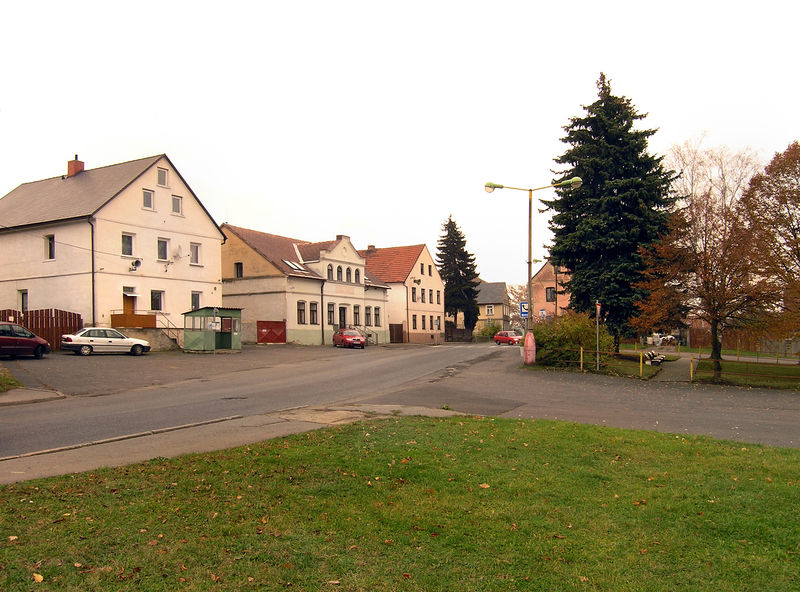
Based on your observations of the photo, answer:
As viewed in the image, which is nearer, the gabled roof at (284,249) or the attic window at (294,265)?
the gabled roof at (284,249)

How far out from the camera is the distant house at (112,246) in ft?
117

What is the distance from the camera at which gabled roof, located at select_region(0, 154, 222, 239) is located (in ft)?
120

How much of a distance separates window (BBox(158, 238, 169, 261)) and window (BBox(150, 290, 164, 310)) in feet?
7.23

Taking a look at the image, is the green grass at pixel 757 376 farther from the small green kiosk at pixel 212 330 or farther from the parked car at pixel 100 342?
the parked car at pixel 100 342

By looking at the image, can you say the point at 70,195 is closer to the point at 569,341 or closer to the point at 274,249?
the point at 274,249

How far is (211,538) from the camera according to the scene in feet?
16.6

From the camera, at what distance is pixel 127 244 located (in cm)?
3772

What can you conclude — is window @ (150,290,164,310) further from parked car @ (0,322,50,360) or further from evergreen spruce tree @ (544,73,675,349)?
evergreen spruce tree @ (544,73,675,349)

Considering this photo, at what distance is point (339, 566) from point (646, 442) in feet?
21.0

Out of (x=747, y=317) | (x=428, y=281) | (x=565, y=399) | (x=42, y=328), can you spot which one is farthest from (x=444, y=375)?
(x=428, y=281)

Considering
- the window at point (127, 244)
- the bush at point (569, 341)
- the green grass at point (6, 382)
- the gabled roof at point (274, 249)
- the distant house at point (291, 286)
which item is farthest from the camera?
the gabled roof at point (274, 249)

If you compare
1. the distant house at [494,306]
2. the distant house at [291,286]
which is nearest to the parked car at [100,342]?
the distant house at [291,286]

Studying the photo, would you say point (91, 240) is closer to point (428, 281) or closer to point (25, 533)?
point (25, 533)

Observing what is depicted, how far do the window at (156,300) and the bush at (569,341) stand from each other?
2470 cm
